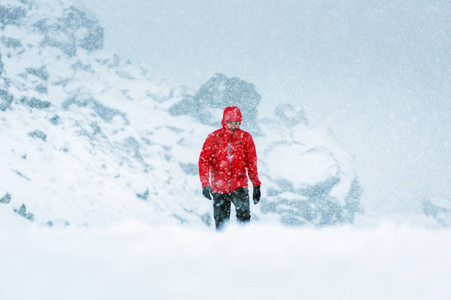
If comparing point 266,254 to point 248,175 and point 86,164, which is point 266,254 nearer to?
point 248,175

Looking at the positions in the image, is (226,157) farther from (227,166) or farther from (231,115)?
(231,115)

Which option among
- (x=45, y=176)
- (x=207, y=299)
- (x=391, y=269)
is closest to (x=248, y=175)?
(x=391, y=269)

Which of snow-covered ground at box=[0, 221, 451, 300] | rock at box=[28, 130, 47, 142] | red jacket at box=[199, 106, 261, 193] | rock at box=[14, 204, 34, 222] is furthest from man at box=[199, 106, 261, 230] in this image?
rock at box=[28, 130, 47, 142]

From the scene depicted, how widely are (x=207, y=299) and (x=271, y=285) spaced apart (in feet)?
1.28

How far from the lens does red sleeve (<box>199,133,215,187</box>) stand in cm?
540

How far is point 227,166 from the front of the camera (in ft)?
17.8

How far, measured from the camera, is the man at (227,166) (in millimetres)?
5375

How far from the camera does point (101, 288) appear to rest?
195cm

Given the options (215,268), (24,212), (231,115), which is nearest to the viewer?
(215,268)

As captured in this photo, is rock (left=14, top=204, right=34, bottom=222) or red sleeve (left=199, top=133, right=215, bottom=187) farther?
rock (left=14, top=204, right=34, bottom=222)

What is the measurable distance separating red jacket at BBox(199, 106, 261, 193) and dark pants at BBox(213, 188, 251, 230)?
3.2 inches

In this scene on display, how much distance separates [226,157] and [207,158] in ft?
0.94

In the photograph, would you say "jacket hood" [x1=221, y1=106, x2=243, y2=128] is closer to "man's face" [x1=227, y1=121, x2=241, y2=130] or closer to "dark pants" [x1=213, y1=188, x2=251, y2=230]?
"man's face" [x1=227, y1=121, x2=241, y2=130]

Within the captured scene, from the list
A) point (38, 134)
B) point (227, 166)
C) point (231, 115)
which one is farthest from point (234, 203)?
point (38, 134)
